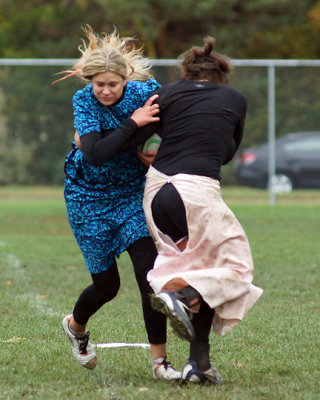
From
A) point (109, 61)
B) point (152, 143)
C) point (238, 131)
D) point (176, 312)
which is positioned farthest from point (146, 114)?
point (176, 312)

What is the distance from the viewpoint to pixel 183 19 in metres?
25.7

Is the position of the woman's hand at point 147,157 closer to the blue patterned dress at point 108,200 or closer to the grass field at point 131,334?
the blue patterned dress at point 108,200

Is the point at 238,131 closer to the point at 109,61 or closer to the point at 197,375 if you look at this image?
the point at 109,61

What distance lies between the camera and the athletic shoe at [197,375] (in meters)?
4.23

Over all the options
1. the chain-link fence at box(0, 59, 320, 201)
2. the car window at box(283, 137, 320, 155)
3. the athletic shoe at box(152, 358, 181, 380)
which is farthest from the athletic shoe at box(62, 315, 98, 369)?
the car window at box(283, 137, 320, 155)

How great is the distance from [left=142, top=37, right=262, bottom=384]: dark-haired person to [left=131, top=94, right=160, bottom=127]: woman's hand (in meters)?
0.05

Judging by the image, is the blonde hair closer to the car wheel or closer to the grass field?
the grass field

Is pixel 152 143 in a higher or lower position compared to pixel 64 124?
higher

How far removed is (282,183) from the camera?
16812 mm

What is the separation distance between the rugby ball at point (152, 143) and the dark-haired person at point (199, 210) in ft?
0.21

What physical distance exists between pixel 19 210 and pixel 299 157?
18.7 ft

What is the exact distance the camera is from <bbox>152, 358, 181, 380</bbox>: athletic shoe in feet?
14.3

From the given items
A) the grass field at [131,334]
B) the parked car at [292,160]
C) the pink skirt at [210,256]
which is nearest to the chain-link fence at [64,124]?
the parked car at [292,160]

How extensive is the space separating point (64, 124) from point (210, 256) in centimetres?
1277
